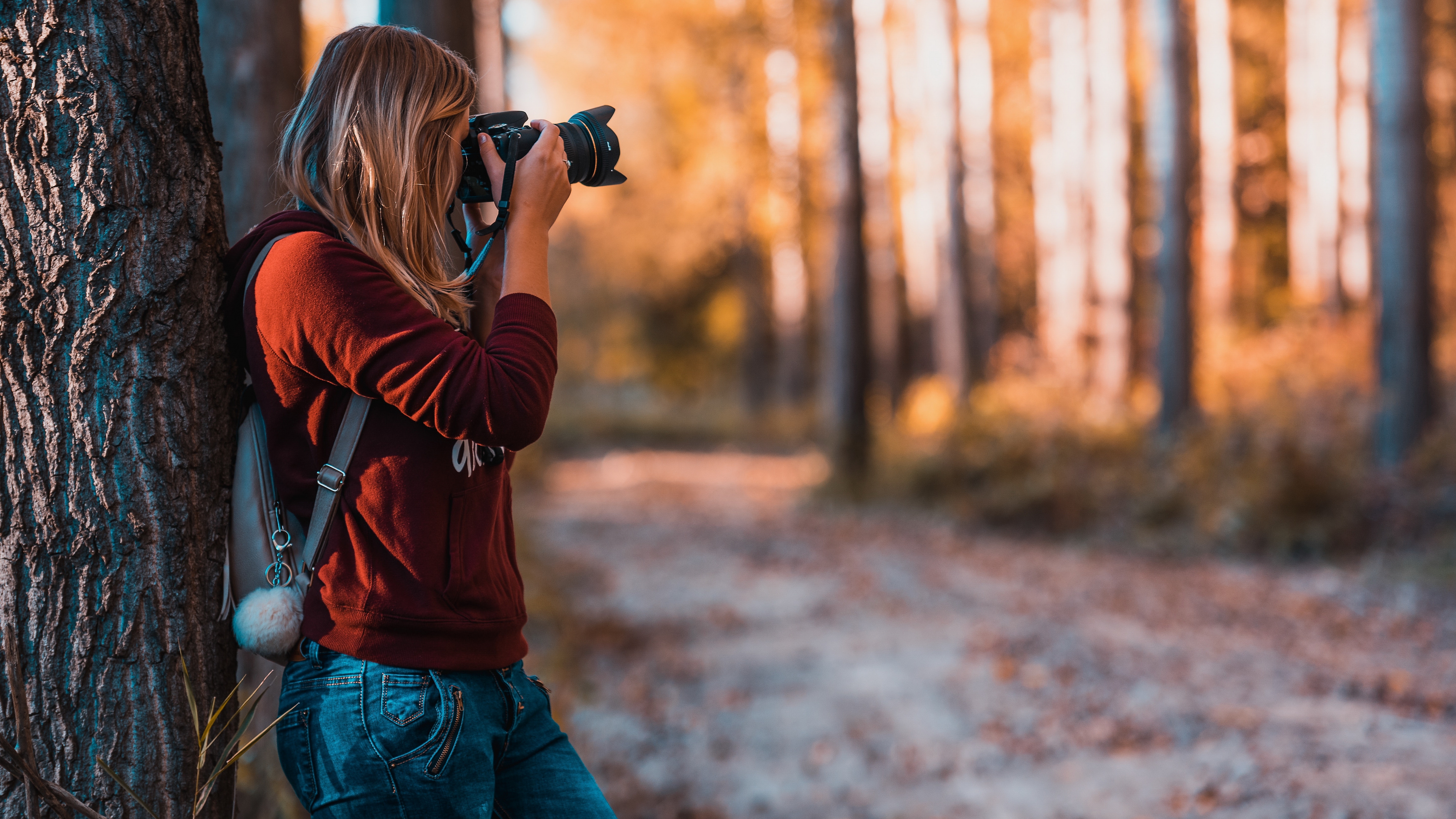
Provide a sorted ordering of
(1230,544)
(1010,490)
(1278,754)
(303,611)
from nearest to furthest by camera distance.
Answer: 1. (303,611)
2. (1278,754)
3. (1230,544)
4. (1010,490)

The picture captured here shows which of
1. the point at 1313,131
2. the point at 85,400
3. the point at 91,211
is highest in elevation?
the point at 1313,131

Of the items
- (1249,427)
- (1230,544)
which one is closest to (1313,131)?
(1249,427)

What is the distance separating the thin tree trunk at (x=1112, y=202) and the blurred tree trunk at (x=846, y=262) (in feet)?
10.5

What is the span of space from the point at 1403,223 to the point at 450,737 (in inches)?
368

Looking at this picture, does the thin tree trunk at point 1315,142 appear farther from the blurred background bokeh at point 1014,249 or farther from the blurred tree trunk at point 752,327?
the blurred tree trunk at point 752,327

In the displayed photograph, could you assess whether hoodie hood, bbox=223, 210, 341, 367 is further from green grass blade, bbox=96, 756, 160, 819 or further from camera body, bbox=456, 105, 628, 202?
green grass blade, bbox=96, 756, 160, 819

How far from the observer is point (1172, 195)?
10992 millimetres

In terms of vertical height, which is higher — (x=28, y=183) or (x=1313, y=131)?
(x=1313, y=131)

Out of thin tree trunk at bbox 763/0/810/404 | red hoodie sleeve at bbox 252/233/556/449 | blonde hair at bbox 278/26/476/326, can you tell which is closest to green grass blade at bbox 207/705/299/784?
red hoodie sleeve at bbox 252/233/556/449

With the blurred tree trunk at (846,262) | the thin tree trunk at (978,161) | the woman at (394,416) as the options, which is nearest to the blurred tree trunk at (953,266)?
the thin tree trunk at (978,161)

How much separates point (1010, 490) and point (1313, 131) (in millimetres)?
13470

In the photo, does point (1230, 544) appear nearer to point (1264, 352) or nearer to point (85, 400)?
point (1264, 352)

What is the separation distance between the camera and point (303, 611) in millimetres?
1665

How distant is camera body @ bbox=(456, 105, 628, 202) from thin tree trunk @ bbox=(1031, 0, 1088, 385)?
13667 millimetres
